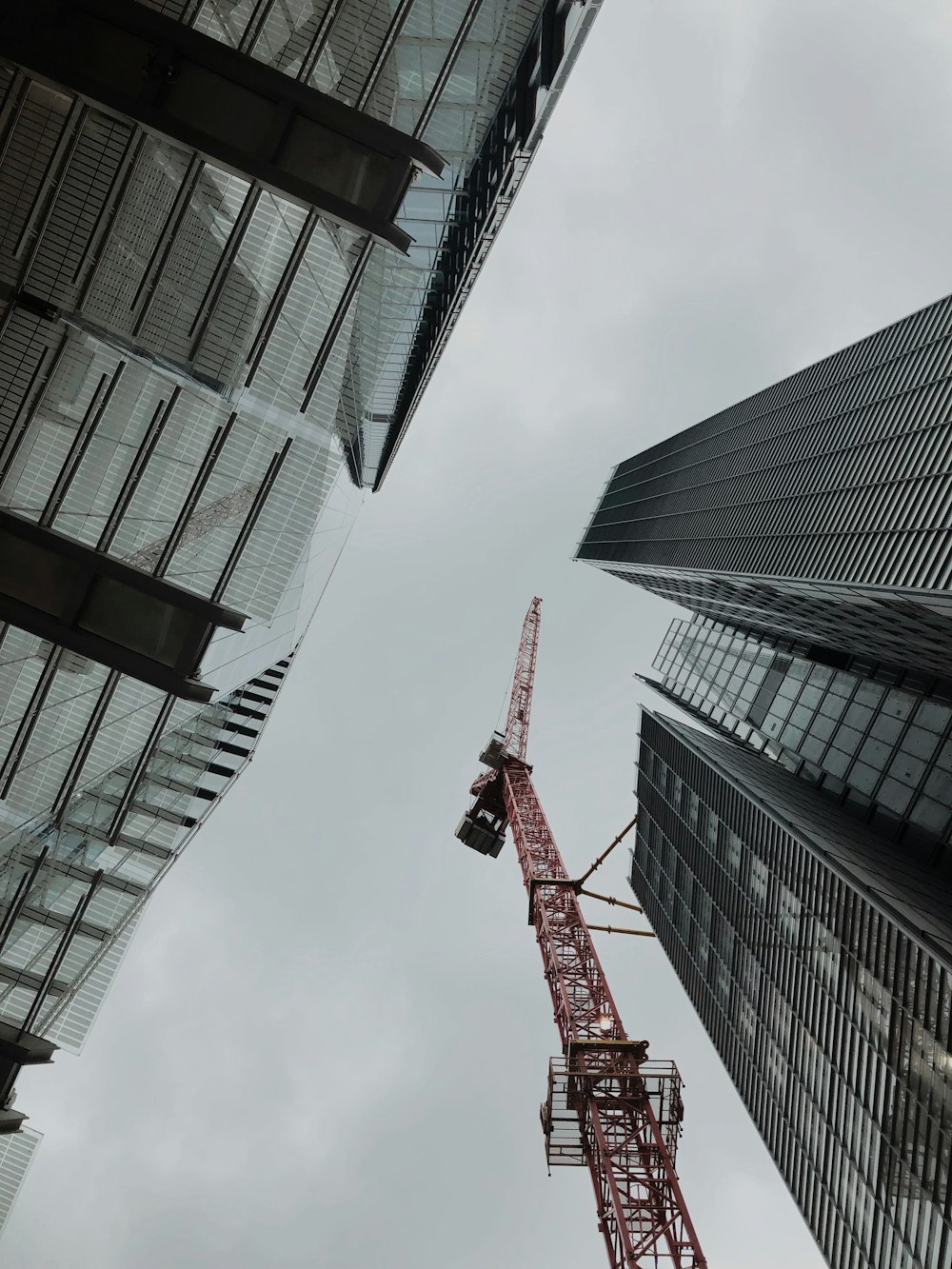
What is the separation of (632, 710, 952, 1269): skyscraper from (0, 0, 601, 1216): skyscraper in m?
34.8

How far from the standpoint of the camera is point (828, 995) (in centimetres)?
4597

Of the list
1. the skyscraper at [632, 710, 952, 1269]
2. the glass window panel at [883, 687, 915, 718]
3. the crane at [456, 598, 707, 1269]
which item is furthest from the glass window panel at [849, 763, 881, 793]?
the crane at [456, 598, 707, 1269]

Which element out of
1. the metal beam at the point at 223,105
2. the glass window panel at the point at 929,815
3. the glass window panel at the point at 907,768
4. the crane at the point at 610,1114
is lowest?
the crane at the point at 610,1114

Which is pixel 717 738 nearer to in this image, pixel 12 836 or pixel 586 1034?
pixel 586 1034

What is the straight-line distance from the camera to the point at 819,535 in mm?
54344

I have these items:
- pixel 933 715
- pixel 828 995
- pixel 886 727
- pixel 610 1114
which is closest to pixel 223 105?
pixel 610 1114

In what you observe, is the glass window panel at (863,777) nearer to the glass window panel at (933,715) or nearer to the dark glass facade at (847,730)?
the dark glass facade at (847,730)

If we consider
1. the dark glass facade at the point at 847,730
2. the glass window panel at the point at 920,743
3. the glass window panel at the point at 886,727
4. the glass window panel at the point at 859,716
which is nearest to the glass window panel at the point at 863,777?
the dark glass facade at the point at 847,730

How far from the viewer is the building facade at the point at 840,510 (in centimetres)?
4369

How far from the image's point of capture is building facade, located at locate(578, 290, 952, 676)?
43688mm

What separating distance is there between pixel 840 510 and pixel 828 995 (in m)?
29.8

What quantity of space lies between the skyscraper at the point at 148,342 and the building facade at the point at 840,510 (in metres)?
33.5

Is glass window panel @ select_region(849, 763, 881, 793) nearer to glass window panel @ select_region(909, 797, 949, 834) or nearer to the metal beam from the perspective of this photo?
glass window panel @ select_region(909, 797, 949, 834)

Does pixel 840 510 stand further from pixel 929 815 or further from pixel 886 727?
pixel 929 815
